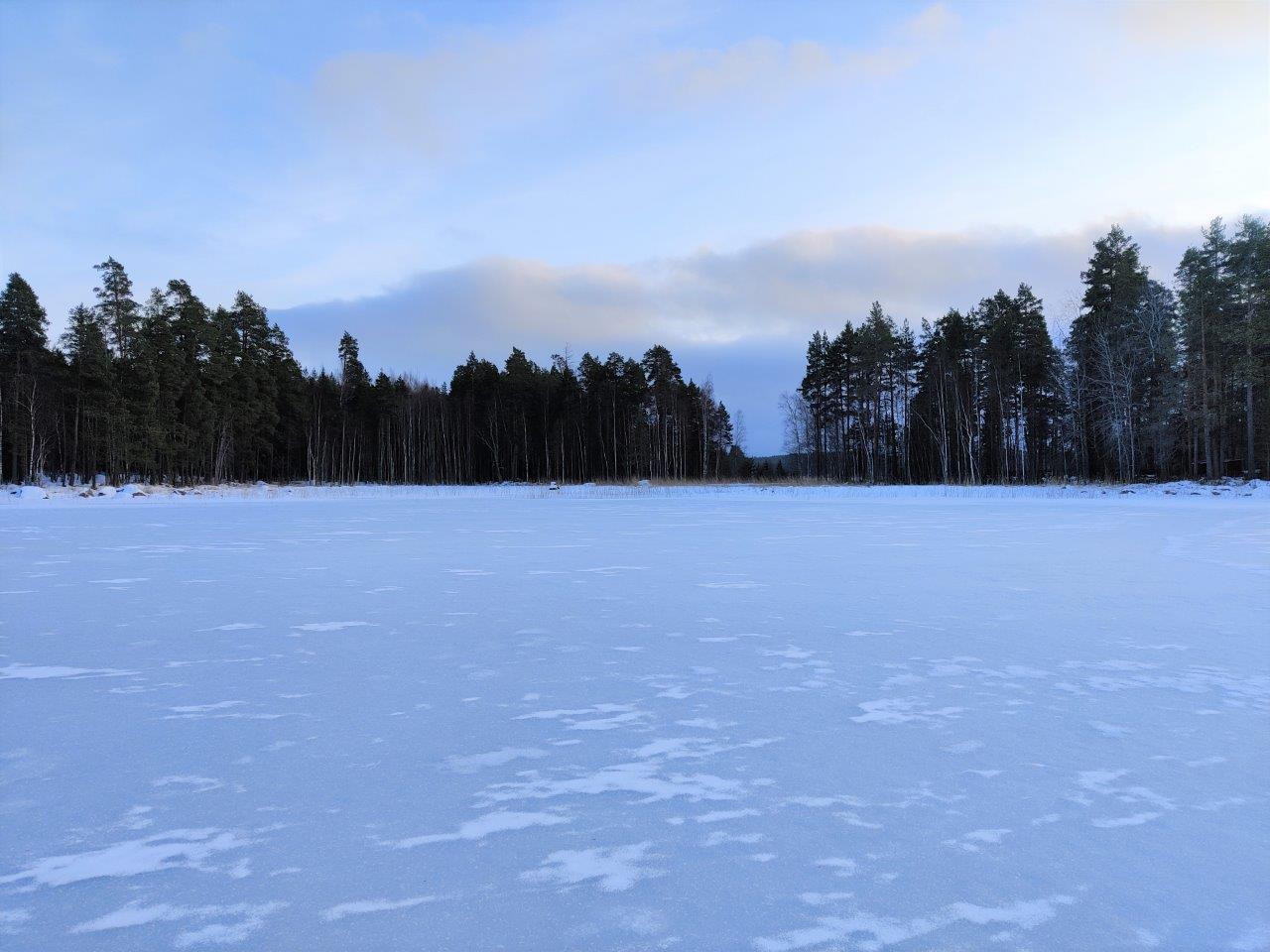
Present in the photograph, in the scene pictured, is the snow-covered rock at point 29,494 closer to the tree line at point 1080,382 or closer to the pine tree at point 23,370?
the pine tree at point 23,370

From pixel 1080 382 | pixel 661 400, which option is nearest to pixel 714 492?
pixel 1080 382

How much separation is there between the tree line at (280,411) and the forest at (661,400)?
149 millimetres

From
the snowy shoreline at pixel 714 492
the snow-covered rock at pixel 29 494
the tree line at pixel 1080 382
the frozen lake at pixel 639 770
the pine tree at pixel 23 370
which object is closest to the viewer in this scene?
the frozen lake at pixel 639 770

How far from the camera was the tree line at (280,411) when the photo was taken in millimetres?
36906

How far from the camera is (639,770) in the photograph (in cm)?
276

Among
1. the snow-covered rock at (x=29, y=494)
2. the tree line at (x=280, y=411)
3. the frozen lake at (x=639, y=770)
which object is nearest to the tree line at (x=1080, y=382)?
→ the tree line at (x=280, y=411)

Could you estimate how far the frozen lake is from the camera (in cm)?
184

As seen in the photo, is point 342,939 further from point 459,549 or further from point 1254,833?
point 459,549

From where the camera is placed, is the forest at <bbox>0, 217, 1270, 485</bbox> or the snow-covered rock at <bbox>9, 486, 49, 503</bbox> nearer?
the snow-covered rock at <bbox>9, 486, 49, 503</bbox>

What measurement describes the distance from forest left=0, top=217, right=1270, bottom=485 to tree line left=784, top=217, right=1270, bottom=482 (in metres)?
0.14

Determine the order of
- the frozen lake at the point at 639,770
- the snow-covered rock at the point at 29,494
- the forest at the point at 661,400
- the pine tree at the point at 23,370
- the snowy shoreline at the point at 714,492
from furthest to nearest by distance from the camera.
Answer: the pine tree at the point at 23,370 → the forest at the point at 661,400 → the snow-covered rock at the point at 29,494 → the snowy shoreline at the point at 714,492 → the frozen lake at the point at 639,770

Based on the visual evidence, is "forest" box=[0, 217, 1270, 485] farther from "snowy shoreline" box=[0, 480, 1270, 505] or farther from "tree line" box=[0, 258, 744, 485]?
"snowy shoreline" box=[0, 480, 1270, 505]

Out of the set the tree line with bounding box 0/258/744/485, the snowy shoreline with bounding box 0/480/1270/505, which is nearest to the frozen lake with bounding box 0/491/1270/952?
the snowy shoreline with bounding box 0/480/1270/505

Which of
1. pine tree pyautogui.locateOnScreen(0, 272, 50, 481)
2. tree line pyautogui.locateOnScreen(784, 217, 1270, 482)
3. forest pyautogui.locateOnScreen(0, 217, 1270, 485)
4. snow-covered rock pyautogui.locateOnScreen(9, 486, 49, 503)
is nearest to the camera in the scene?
snow-covered rock pyautogui.locateOnScreen(9, 486, 49, 503)
